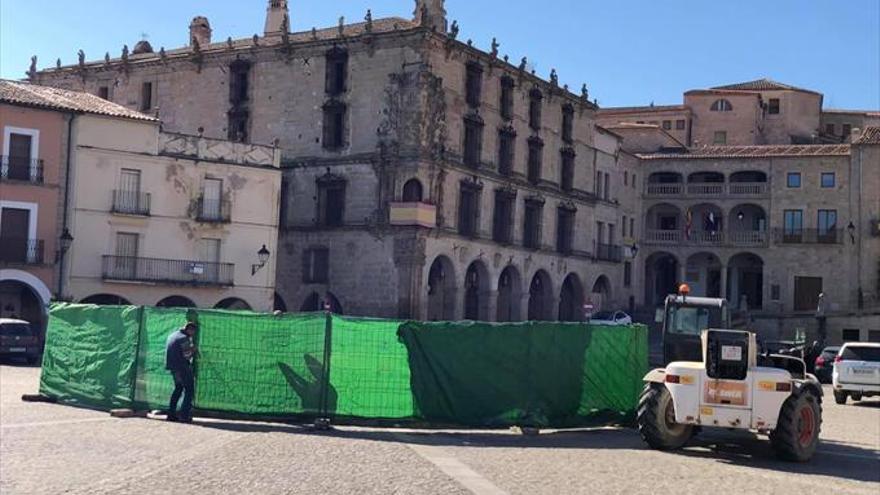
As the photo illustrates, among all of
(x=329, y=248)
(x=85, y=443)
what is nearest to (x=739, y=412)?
(x=85, y=443)

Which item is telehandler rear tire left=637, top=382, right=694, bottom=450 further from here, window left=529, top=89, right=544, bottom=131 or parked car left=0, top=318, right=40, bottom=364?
window left=529, top=89, right=544, bottom=131

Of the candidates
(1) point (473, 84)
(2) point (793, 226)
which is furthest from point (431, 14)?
(2) point (793, 226)

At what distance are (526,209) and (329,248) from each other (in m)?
12.1

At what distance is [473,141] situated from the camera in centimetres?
5053

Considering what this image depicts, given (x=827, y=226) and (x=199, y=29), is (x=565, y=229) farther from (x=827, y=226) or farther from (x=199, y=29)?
(x=199, y=29)

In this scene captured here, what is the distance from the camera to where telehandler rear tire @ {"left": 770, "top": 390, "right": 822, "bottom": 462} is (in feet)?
49.4

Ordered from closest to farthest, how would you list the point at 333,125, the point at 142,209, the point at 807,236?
the point at 142,209, the point at 333,125, the point at 807,236

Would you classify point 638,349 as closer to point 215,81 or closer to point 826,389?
point 826,389

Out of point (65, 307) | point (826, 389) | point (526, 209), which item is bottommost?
point (826, 389)

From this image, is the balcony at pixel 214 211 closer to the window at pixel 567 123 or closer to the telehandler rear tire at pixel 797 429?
the window at pixel 567 123

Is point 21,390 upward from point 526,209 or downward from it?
downward

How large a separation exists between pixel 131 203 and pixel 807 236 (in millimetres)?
41187

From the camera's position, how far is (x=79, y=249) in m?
39.4

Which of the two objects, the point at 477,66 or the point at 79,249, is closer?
the point at 79,249
